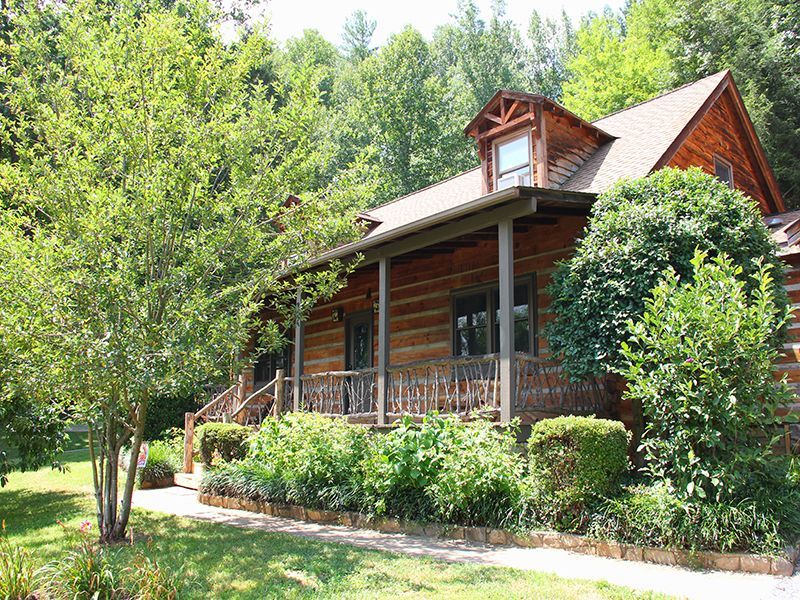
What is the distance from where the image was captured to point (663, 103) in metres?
15.6

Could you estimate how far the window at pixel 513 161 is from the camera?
1339 cm

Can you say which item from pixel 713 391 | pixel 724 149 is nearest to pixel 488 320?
pixel 713 391

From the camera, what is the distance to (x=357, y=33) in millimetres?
52781

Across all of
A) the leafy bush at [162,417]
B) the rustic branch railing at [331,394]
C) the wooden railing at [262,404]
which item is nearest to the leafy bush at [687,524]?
the rustic branch railing at [331,394]

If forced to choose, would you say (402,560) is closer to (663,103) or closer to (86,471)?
(86,471)

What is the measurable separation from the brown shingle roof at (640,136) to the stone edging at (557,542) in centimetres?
609

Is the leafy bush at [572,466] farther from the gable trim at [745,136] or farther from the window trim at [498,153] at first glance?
the window trim at [498,153]

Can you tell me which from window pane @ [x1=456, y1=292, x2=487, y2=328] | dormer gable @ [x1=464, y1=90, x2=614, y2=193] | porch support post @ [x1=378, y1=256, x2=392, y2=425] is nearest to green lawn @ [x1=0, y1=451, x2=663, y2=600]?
porch support post @ [x1=378, y1=256, x2=392, y2=425]

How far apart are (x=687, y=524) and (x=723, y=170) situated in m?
10.9

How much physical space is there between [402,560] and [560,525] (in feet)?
6.23

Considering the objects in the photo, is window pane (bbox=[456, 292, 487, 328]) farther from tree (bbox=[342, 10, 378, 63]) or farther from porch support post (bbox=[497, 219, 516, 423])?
tree (bbox=[342, 10, 378, 63])

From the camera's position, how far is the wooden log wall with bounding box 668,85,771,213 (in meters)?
13.7

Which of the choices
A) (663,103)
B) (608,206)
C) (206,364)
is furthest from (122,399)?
(663,103)

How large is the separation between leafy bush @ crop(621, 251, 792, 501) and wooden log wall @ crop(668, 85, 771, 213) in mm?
6422
